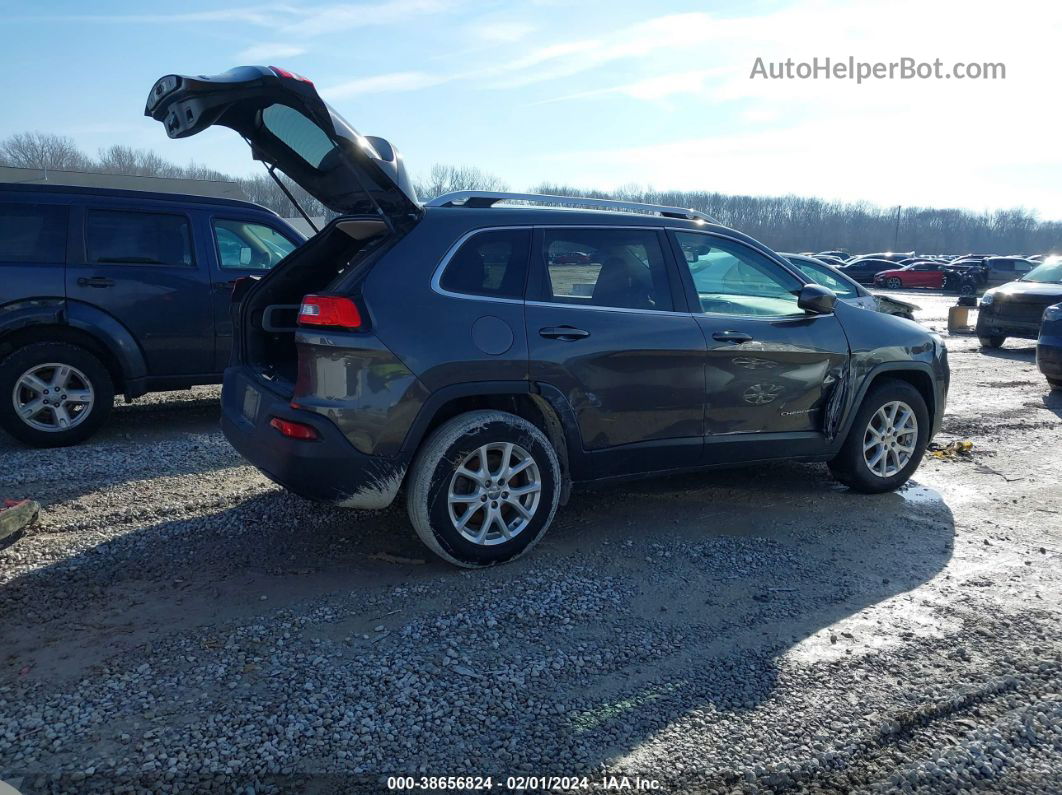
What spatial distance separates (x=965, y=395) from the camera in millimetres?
9711

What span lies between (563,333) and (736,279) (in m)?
1.35

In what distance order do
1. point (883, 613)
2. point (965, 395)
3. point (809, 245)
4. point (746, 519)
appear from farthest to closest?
point (809, 245) → point (965, 395) → point (746, 519) → point (883, 613)

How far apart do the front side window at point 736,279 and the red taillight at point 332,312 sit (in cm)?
201

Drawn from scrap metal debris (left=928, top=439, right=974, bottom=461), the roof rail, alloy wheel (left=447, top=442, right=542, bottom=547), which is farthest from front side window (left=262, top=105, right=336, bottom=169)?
scrap metal debris (left=928, top=439, right=974, bottom=461)

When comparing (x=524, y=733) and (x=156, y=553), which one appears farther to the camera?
(x=156, y=553)

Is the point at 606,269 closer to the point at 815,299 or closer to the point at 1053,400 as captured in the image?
the point at 815,299

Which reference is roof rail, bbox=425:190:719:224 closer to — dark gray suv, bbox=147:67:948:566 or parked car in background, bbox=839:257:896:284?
dark gray suv, bbox=147:67:948:566

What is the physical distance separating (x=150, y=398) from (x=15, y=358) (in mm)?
2321

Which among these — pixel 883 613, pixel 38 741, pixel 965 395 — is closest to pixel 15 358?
pixel 38 741

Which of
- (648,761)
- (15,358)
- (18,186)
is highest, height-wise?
(18,186)

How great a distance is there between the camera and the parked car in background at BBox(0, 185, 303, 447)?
6312 millimetres

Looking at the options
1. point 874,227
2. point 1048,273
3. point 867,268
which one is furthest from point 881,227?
Result: point 1048,273

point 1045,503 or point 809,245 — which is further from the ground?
point 809,245

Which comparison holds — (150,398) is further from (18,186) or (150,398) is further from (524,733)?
(524,733)
